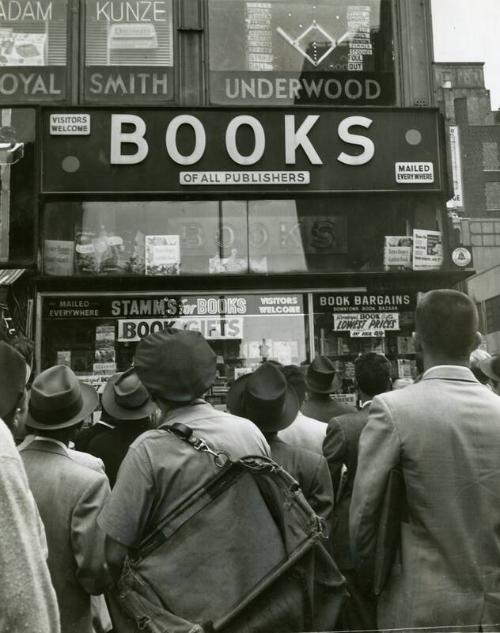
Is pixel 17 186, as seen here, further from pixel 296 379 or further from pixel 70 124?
pixel 296 379

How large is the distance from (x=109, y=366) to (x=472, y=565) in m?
5.54

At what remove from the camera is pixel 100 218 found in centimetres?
801

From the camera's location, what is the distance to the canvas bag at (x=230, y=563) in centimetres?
258

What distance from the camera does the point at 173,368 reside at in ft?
9.75

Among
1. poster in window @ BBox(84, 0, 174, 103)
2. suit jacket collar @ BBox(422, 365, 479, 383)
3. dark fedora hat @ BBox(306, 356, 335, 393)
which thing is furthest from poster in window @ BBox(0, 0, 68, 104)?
suit jacket collar @ BBox(422, 365, 479, 383)

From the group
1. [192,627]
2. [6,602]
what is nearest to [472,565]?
[192,627]

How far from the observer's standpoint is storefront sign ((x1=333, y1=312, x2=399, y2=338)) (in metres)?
7.94

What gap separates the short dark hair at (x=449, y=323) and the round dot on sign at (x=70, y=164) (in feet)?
19.8

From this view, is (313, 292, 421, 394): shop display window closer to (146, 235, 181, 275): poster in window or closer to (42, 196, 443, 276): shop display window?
(42, 196, 443, 276): shop display window

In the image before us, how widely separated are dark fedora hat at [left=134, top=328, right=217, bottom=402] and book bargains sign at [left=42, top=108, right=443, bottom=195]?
17.5 feet

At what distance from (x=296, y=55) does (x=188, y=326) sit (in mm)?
3581

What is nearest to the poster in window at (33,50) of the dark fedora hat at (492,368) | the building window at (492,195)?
the dark fedora hat at (492,368)

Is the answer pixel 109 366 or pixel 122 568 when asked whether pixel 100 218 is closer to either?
pixel 109 366

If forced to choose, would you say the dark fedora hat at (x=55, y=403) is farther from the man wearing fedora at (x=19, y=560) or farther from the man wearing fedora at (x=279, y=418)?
the man wearing fedora at (x=19, y=560)
